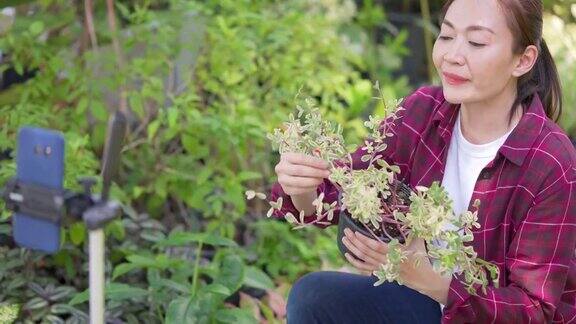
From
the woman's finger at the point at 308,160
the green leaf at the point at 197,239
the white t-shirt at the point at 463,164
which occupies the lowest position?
the green leaf at the point at 197,239

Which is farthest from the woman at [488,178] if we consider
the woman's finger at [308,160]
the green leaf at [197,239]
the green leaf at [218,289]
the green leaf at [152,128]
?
the green leaf at [152,128]

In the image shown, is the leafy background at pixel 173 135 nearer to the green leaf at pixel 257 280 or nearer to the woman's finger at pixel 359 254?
the green leaf at pixel 257 280

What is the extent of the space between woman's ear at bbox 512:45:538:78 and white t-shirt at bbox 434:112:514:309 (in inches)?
4.7

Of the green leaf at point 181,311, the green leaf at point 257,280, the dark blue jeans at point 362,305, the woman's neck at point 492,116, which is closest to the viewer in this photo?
the woman's neck at point 492,116

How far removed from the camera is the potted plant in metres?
1.95

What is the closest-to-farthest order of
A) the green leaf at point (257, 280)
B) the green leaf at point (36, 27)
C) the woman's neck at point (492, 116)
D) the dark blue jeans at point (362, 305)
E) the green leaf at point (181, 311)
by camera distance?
the woman's neck at point (492, 116) → the dark blue jeans at point (362, 305) → the green leaf at point (181, 311) → the green leaf at point (257, 280) → the green leaf at point (36, 27)

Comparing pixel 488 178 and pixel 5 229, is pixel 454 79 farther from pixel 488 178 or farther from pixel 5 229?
pixel 5 229

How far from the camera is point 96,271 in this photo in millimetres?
1761

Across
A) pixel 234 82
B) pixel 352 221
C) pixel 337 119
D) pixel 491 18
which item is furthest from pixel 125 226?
pixel 491 18

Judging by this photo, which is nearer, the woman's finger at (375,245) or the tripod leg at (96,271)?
the tripod leg at (96,271)

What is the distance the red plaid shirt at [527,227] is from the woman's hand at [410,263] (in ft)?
0.11

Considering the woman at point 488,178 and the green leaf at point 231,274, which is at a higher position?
the woman at point 488,178

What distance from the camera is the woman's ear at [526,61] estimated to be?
224 centimetres

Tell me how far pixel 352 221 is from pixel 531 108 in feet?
1.47
